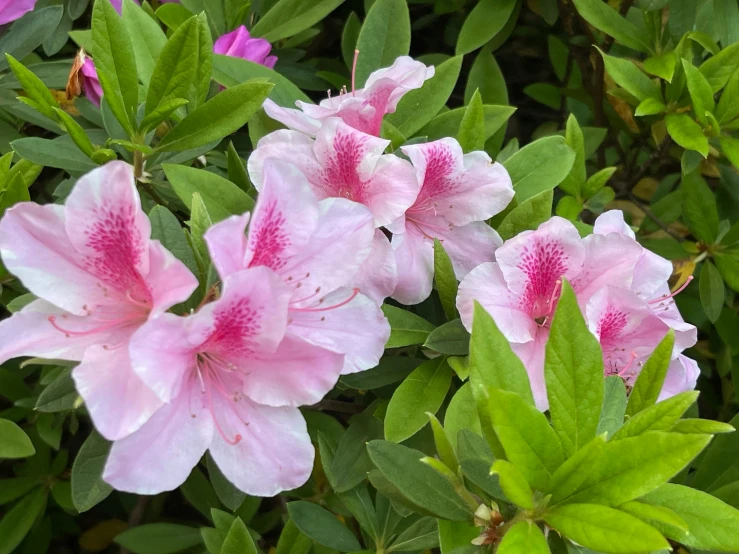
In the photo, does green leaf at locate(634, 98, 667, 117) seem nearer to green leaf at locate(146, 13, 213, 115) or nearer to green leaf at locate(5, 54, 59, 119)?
green leaf at locate(146, 13, 213, 115)

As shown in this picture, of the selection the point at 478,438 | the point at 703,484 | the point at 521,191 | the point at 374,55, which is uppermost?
the point at 374,55

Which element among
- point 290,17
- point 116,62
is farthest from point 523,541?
point 290,17

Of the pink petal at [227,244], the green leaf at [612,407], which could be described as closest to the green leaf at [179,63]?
the pink petal at [227,244]

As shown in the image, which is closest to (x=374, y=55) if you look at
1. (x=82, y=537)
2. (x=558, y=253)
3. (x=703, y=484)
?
(x=558, y=253)

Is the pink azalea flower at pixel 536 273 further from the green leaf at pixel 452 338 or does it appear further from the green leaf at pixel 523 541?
the green leaf at pixel 523 541

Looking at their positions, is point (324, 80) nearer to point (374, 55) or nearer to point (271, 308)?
point (374, 55)

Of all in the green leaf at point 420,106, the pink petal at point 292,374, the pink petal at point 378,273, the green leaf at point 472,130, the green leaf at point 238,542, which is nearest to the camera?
the pink petal at point 292,374

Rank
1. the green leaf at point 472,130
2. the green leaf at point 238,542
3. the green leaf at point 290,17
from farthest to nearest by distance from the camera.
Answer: the green leaf at point 290,17 < the green leaf at point 472,130 < the green leaf at point 238,542
